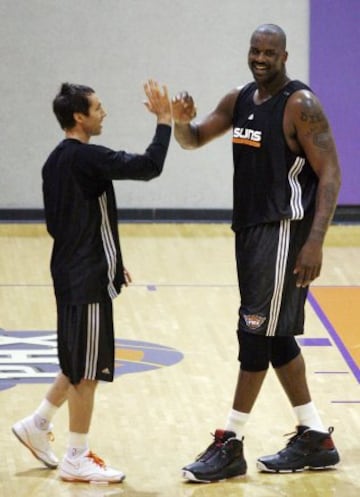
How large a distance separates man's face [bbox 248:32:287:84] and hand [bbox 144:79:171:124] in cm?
38

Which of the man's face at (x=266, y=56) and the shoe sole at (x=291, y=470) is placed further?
the shoe sole at (x=291, y=470)

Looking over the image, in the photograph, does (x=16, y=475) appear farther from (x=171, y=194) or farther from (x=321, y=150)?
(x=171, y=194)

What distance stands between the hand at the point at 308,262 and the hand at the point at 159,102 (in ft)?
2.35

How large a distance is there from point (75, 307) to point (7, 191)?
6057 mm

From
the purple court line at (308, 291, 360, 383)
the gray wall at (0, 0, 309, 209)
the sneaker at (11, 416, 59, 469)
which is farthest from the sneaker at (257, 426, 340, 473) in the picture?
the gray wall at (0, 0, 309, 209)

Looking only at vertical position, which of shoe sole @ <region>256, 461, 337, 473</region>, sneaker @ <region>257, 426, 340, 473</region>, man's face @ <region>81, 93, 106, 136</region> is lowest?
shoe sole @ <region>256, 461, 337, 473</region>

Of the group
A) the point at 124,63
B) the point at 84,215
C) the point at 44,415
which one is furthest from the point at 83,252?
the point at 124,63

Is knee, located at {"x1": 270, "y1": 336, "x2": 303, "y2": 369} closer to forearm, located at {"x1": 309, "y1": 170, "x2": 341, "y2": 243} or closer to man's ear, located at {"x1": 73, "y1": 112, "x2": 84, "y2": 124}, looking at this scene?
forearm, located at {"x1": 309, "y1": 170, "x2": 341, "y2": 243}

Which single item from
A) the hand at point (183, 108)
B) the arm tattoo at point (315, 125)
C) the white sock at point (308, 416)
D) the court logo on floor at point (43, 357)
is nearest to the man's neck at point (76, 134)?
the hand at point (183, 108)

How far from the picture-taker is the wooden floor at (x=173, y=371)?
17.1 feet

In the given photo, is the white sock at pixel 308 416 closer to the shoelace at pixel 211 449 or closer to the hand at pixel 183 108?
the shoelace at pixel 211 449

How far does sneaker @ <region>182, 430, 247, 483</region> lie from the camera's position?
5.20m

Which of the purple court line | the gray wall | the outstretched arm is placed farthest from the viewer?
the gray wall

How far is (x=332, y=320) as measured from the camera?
25.6 ft
